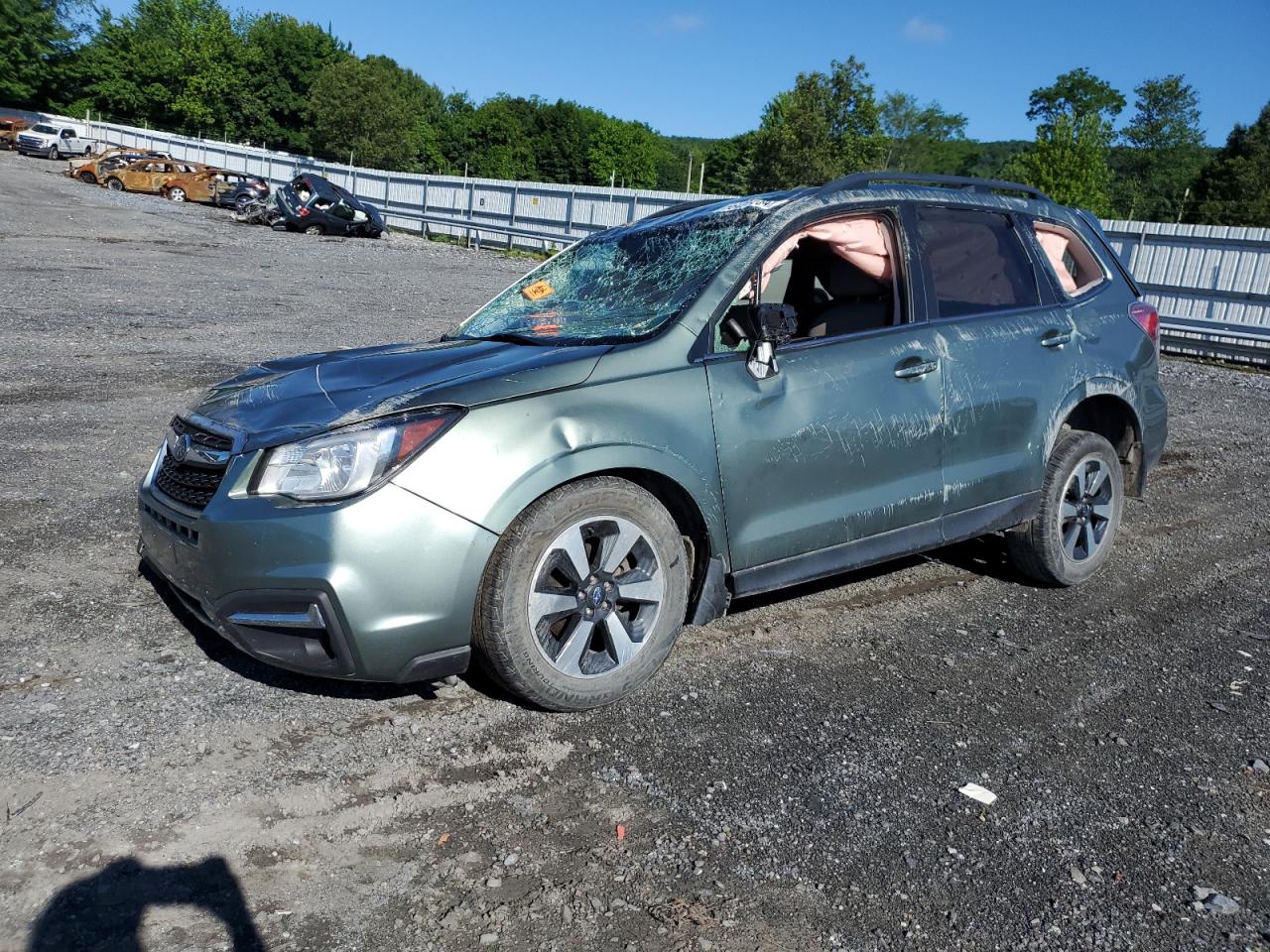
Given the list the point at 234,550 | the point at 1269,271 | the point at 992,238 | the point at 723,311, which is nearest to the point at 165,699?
the point at 234,550

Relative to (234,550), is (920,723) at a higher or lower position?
lower

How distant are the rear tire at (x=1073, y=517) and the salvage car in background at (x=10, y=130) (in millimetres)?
65540

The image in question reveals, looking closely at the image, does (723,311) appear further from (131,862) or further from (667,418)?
(131,862)

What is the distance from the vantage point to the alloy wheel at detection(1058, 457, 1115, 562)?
17.2 feet

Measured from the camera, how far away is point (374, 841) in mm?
2947

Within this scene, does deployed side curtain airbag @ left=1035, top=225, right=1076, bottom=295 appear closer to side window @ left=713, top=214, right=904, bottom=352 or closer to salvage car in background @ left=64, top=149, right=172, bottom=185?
side window @ left=713, top=214, right=904, bottom=352

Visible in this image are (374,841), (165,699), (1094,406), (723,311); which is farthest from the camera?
(1094,406)

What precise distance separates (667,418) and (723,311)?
0.56m

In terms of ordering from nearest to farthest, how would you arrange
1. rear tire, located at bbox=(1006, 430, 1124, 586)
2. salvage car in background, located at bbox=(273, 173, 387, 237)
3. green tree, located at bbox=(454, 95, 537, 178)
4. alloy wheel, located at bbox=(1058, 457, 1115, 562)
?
rear tire, located at bbox=(1006, 430, 1124, 586) < alloy wheel, located at bbox=(1058, 457, 1115, 562) < salvage car in background, located at bbox=(273, 173, 387, 237) < green tree, located at bbox=(454, 95, 537, 178)

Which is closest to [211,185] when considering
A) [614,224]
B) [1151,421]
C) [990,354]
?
[614,224]

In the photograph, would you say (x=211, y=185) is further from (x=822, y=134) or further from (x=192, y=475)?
(x=822, y=134)

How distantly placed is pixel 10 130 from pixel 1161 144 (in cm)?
8325

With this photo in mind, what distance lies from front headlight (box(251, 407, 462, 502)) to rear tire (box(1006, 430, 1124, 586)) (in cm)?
304

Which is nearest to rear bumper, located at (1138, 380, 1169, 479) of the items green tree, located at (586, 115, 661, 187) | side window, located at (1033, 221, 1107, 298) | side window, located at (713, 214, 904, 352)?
side window, located at (1033, 221, 1107, 298)
